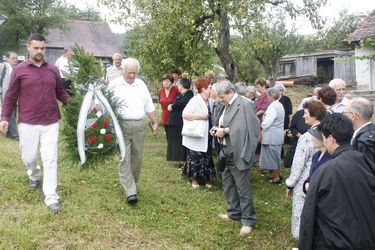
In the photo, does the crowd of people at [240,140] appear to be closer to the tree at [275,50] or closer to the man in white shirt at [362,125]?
the man in white shirt at [362,125]

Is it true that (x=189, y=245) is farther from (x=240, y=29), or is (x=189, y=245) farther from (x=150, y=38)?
(x=150, y=38)

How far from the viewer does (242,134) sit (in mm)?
5906

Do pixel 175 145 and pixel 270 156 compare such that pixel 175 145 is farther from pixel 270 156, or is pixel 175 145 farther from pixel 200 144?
pixel 270 156

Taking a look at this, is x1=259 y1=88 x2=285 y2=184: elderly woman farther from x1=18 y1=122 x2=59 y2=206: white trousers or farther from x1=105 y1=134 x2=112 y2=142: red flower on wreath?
x1=18 y1=122 x2=59 y2=206: white trousers

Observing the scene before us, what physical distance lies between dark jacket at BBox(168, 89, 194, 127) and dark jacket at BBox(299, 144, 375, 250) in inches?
204

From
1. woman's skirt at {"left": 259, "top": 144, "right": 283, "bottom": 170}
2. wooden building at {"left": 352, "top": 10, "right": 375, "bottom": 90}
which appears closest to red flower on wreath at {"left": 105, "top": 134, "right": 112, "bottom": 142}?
woman's skirt at {"left": 259, "top": 144, "right": 283, "bottom": 170}

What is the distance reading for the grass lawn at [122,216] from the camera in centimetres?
520

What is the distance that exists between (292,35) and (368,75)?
433 inches

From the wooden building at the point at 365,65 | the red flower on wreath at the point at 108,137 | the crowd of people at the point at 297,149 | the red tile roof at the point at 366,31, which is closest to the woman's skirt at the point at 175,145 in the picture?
the crowd of people at the point at 297,149

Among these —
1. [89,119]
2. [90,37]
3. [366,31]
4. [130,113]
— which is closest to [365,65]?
[366,31]

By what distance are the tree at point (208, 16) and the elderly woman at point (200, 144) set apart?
2.02 m

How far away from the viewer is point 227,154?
19.9ft

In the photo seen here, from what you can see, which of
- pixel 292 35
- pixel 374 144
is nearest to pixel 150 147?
pixel 374 144

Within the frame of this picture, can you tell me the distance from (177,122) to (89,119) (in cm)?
314
